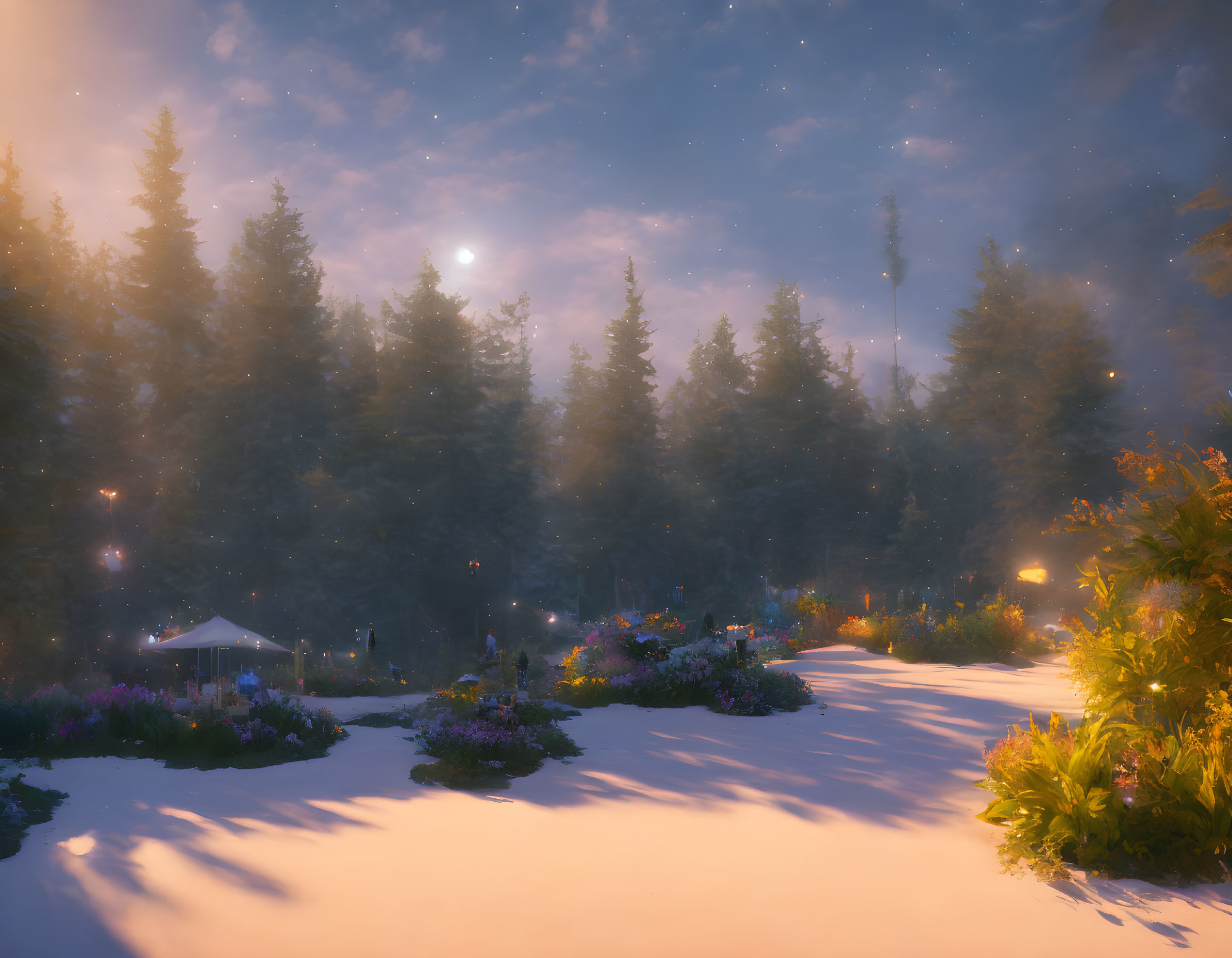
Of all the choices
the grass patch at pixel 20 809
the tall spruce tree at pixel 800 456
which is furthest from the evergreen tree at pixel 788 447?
the grass patch at pixel 20 809

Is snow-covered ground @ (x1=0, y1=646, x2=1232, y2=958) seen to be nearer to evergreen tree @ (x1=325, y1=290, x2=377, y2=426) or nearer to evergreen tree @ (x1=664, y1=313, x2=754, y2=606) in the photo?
evergreen tree @ (x1=325, y1=290, x2=377, y2=426)

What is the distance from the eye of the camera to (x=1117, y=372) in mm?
28906

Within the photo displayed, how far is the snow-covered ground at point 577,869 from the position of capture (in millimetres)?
4281

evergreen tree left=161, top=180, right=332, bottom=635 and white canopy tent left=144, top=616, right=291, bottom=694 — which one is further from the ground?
evergreen tree left=161, top=180, right=332, bottom=635

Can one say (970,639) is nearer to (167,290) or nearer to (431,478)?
(431,478)

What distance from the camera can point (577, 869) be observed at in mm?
5422

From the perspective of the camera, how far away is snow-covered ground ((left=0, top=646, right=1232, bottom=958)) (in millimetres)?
4281

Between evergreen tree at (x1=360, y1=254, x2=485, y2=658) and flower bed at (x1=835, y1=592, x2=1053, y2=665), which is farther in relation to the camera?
evergreen tree at (x1=360, y1=254, x2=485, y2=658)

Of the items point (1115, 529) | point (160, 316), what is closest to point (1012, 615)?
point (1115, 529)

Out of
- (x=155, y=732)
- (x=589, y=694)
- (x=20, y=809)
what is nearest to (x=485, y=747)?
(x=20, y=809)

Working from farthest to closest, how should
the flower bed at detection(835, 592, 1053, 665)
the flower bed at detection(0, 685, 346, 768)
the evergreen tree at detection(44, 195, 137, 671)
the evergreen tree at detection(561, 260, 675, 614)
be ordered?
the evergreen tree at detection(561, 260, 675, 614)
the evergreen tree at detection(44, 195, 137, 671)
the flower bed at detection(835, 592, 1053, 665)
the flower bed at detection(0, 685, 346, 768)

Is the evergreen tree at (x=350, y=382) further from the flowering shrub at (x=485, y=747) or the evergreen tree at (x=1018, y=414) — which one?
the evergreen tree at (x=1018, y=414)

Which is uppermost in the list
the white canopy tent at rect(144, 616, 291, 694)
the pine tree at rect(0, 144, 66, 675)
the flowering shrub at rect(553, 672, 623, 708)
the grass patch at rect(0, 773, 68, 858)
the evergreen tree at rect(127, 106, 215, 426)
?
the evergreen tree at rect(127, 106, 215, 426)

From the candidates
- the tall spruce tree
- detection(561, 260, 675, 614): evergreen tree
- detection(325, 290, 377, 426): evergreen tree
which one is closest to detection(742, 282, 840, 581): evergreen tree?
the tall spruce tree
